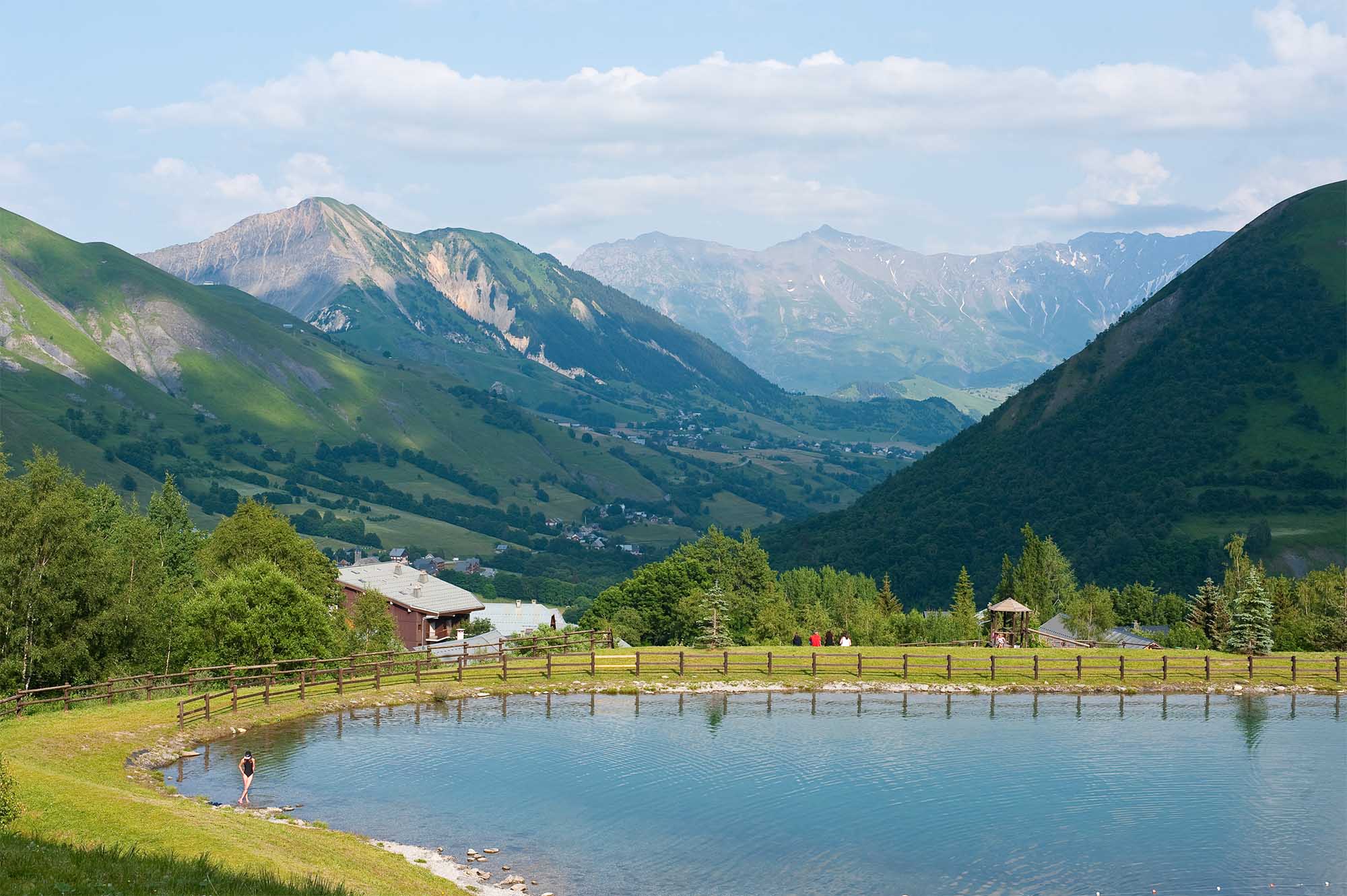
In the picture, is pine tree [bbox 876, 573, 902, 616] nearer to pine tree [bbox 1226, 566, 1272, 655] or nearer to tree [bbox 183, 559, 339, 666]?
pine tree [bbox 1226, 566, 1272, 655]

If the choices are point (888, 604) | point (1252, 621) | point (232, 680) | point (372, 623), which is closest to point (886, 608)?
point (888, 604)

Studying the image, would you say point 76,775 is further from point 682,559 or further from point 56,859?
point 682,559

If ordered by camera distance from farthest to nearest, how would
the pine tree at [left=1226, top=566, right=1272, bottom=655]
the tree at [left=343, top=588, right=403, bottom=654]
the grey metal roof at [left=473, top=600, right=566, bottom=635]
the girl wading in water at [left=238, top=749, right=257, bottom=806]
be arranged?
1. the grey metal roof at [left=473, top=600, right=566, bottom=635]
2. the tree at [left=343, top=588, right=403, bottom=654]
3. the pine tree at [left=1226, top=566, right=1272, bottom=655]
4. the girl wading in water at [left=238, top=749, right=257, bottom=806]

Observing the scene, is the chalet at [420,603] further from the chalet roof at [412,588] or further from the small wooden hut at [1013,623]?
the small wooden hut at [1013,623]

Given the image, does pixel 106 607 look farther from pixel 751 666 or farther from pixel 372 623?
pixel 751 666

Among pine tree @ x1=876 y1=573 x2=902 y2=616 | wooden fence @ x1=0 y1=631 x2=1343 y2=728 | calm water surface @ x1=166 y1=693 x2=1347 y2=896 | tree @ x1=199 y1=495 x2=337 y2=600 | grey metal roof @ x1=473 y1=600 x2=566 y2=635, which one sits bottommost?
grey metal roof @ x1=473 y1=600 x2=566 y2=635

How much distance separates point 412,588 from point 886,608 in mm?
51198

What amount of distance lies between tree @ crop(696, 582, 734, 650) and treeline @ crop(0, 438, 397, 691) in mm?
25803

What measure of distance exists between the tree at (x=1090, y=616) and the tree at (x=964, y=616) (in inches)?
374

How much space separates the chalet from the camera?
433ft

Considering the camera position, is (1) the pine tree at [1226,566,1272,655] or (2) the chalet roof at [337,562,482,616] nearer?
(1) the pine tree at [1226,566,1272,655]

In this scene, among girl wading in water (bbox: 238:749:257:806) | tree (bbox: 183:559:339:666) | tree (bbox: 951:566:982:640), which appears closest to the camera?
girl wading in water (bbox: 238:749:257:806)

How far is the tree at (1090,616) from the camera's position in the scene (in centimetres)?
11731

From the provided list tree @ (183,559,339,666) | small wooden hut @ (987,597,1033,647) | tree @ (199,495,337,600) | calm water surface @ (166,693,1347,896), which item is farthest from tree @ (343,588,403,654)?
small wooden hut @ (987,597,1033,647)
